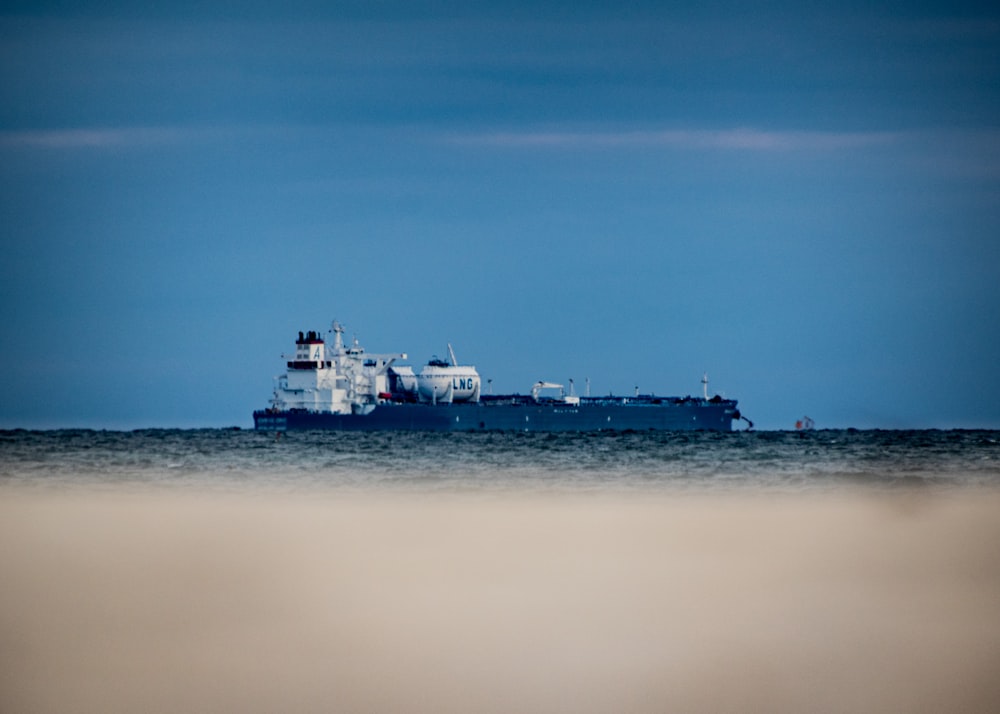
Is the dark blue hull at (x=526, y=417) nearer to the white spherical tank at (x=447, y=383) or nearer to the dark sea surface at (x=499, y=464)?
the white spherical tank at (x=447, y=383)

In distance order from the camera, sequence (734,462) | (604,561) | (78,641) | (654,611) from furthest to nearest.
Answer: (734,462) < (604,561) < (654,611) < (78,641)

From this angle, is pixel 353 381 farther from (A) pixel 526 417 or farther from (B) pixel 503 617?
(B) pixel 503 617

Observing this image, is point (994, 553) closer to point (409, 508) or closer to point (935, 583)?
point (935, 583)

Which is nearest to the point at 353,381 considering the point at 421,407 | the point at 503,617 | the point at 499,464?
the point at 421,407

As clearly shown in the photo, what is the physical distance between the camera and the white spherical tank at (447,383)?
90.8 m

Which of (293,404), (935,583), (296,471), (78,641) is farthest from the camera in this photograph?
(293,404)

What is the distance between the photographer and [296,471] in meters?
43.4

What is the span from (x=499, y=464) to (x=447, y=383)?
4411 cm

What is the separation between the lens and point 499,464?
47.2 m

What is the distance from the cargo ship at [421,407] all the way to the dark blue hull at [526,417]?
63 mm

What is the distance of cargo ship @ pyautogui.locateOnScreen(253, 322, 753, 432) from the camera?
87312mm

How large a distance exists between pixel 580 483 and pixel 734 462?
12.8m

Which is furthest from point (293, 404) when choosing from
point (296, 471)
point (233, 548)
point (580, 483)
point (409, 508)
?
point (233, 548)

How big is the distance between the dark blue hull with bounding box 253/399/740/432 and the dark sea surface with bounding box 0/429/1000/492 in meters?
13.3
